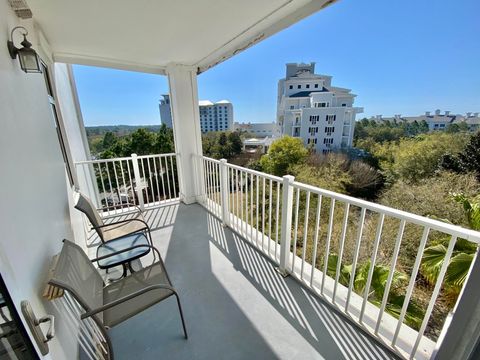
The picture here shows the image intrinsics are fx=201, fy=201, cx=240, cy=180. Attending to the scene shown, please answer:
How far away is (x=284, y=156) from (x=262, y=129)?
10861mm

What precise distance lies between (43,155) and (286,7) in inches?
95.6

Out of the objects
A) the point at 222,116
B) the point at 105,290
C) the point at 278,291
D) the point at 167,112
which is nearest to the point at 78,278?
the point at 105,290

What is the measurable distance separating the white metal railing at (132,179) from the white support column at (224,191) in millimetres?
1502

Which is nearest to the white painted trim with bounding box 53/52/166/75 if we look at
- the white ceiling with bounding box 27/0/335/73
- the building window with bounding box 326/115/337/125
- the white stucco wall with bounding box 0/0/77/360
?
the white ceiling with bounding box 27/0/335/73

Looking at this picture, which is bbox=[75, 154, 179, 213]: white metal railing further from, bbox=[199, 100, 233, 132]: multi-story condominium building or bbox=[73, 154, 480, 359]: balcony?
bbox=[199, 100, 233, 132]: multi-story condominium building

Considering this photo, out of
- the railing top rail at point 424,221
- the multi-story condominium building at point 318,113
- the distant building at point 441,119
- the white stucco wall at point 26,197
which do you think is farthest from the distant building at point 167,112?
the multi-story condominium building at point 318,113

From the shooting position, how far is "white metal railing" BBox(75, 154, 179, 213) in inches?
139

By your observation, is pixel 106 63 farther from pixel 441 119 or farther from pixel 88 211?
pixel 441 119

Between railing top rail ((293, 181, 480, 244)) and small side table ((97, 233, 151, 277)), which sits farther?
small side table ((97, 233, 151, 277))

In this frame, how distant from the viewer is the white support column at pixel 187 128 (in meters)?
3.54

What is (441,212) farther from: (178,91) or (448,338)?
(178,91)

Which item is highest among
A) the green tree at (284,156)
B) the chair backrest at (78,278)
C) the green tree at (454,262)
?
the chair backrest at (78,278)

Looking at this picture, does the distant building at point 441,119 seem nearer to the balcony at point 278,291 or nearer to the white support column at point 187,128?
the balcony at point 278,291

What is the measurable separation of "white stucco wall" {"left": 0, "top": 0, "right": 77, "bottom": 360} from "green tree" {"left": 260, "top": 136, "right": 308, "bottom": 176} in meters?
14.3
